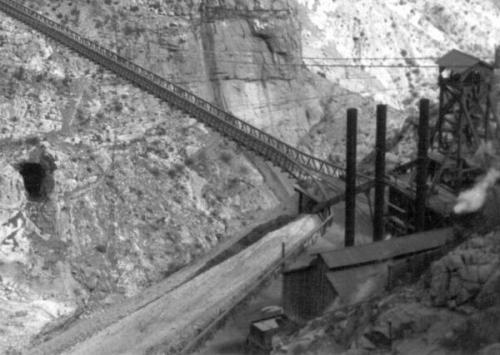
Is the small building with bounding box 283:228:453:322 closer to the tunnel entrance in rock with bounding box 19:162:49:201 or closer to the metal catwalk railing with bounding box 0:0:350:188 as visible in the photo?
the metal catwalk railing with bounding box 0:0:350:188

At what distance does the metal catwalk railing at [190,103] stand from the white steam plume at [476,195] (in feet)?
30.8

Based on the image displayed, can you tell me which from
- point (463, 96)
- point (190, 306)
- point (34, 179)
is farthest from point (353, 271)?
point (34, 179)

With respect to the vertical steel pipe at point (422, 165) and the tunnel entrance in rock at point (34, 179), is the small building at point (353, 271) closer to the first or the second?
the vertical steel pipe at point (422, 165)

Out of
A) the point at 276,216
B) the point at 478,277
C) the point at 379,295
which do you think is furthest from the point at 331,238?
the point at 478,277

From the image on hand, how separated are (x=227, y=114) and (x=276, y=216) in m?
6.73

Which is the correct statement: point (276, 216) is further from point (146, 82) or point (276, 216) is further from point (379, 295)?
point (379, 295)

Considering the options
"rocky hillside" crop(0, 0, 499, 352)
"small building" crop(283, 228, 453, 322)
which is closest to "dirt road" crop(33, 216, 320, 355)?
"small building" crop(283, 228, 453, 322)

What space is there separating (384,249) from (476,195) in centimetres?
503

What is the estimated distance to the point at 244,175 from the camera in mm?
35156

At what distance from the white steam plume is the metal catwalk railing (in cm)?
937

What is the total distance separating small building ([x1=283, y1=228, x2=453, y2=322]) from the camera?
60.4 ft

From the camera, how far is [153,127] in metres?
35.9

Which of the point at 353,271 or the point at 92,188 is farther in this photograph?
the point at 92,188

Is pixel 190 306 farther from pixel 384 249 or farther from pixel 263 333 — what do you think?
pixel 384 249
